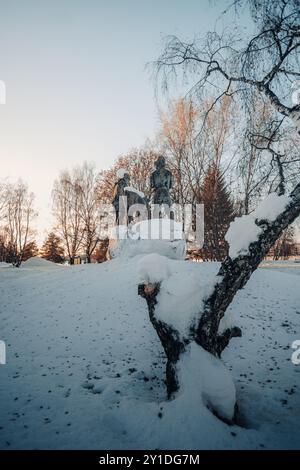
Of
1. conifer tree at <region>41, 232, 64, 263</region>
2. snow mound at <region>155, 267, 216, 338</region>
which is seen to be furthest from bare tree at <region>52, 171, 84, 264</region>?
snow mound at <region>155, 267, 216, 338</region>

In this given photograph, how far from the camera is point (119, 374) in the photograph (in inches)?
179

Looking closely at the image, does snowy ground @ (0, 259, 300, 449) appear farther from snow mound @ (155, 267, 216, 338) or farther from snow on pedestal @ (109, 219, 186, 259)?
snow on pedestal @ (109, 219, 186, 259)

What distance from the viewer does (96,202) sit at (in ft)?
91.5

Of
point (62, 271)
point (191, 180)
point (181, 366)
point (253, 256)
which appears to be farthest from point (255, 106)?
point (191, 180)

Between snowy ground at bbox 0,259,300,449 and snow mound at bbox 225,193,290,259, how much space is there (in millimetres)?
1938

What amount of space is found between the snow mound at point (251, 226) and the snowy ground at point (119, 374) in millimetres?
1938

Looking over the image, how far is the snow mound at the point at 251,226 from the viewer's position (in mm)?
3534

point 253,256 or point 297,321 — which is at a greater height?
point 253,256

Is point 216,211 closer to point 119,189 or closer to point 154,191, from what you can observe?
point 154,191

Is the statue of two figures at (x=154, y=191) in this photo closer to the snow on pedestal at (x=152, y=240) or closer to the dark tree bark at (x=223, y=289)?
the snow on pedestal at (x=152, y=240)

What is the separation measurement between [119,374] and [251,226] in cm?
313

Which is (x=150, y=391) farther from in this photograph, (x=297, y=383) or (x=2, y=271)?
(x=2, y=271)

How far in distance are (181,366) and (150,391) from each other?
0.89 meters

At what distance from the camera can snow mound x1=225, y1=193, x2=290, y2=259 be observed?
11.6 feet
